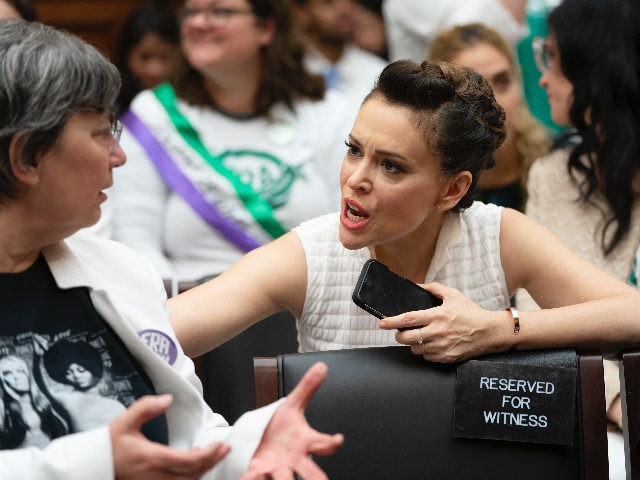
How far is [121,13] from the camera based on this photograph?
567 centimetres

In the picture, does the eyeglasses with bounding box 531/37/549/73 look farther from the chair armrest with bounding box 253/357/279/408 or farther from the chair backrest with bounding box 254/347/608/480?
the chair armrest with bounding box 253/357/279/408

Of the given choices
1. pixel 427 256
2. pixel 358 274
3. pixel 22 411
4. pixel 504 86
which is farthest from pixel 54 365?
pixel 504 86

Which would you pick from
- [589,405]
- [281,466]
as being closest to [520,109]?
[589,405]

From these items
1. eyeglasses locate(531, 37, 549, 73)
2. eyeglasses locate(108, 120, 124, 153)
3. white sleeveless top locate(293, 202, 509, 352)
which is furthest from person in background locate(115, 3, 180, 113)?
eyeglasses locate(108, 120, 124, 153)

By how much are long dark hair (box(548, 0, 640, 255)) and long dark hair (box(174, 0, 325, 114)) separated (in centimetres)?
93

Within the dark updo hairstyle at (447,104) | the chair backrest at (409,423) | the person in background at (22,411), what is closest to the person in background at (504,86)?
the dark updo hairstyle at (447,104)

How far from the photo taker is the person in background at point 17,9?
3.02 metres

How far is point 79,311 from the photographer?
66.1 inches

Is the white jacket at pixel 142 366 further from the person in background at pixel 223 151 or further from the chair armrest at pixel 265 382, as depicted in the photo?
the person in background at pixel 223 151

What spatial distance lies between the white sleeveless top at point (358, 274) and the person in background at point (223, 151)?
1.03 metres

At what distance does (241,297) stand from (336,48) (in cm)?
239

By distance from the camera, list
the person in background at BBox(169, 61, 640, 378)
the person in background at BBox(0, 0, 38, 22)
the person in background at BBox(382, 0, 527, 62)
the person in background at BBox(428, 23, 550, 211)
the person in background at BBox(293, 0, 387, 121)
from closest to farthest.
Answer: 1. the person in background at BBox(169, 61, 640, 378)
2. the person in background at BBox(0, 0, 38, 22)
3. the person in background at BBox(428, 23, 550, 211)
4. the person in background at BBox(382, 0, 527, 62)
5. the person in background at BBox(293, 0, 387, 121)

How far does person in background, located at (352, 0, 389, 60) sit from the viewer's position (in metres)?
4.59

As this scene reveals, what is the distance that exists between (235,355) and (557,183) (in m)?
1.09
